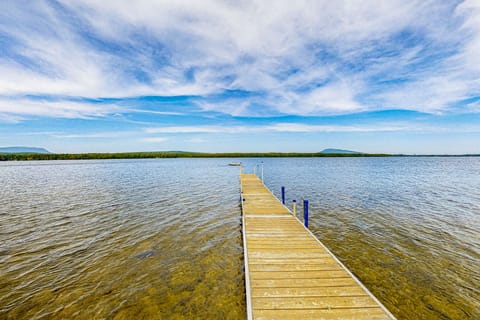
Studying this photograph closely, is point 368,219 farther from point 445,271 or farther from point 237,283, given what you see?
point 237,283

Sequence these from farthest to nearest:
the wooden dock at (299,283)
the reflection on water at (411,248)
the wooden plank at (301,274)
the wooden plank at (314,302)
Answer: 1. the reflection on water at (411,248)
2. the wooden plank at (301,274)
3. the wooden plank at (314,302)
4. the wooden dock at (299,283)

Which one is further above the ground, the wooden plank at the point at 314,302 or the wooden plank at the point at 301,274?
the wooden plank at the point at 314,302

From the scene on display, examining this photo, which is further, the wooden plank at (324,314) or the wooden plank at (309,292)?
the wooden plank at (309,292)

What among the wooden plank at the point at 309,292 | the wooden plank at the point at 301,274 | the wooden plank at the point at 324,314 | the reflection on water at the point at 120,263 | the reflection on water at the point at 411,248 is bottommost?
the reflection on water at the point at 411,248

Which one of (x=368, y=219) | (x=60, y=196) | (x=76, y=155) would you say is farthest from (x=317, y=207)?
(x=76, y=155)

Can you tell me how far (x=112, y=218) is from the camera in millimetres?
12539

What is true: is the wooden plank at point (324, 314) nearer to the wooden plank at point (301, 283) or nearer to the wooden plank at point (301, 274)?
the wooden plank at point (301, 283)

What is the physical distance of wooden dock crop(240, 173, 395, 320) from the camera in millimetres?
4148

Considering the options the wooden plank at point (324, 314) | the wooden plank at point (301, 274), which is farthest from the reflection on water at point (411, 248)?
the wooden plank at point (324, 314)

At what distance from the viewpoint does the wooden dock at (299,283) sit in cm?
415

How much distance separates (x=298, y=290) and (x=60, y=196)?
21806 mm

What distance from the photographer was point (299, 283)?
507cm

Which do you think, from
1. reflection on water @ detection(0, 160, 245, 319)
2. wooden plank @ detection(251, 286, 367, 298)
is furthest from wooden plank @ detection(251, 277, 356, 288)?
reflection on water @ detection(0, 160, 245, 319)

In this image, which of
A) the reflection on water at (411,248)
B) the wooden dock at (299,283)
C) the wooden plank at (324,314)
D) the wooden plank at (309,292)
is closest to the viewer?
the wooden plank at (324,314)
